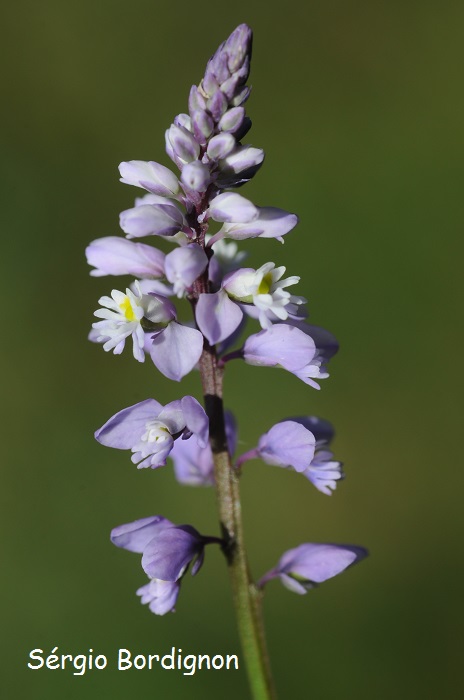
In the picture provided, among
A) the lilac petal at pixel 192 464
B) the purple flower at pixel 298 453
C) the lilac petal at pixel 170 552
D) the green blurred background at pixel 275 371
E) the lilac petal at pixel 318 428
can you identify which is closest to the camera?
the lilac petal at pixel 170 552

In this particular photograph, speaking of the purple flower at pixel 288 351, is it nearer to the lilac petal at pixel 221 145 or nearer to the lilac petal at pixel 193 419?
the lilac petal at pixel 193 419

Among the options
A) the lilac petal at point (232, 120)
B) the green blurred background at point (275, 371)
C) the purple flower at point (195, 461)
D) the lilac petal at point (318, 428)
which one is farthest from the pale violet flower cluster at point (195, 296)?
the green blurred background at point (275, 371)

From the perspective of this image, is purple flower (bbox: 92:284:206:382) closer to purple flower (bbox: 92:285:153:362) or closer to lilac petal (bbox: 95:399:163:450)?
purple flower (bbox: 92:285:153:362)

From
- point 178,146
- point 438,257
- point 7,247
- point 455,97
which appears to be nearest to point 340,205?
point 438,257

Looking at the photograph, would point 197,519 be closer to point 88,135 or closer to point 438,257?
point 438,257

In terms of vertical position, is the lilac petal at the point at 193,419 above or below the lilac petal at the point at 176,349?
below

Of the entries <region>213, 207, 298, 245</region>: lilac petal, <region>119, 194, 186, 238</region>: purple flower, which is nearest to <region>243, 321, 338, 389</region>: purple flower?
<region>213, 207, 298, 245</region>: lilac petal
